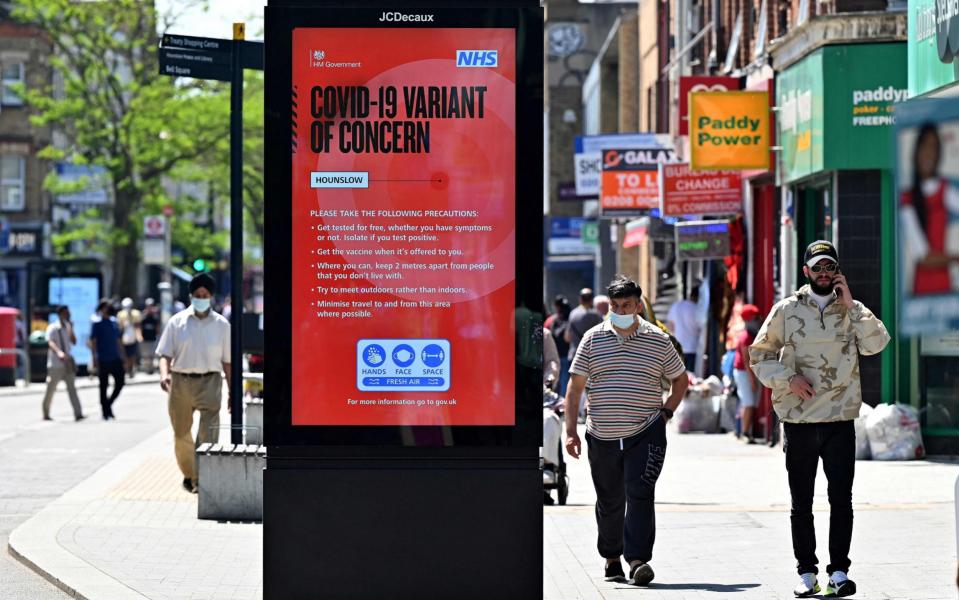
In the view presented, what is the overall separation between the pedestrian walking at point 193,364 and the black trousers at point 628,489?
5.46 m

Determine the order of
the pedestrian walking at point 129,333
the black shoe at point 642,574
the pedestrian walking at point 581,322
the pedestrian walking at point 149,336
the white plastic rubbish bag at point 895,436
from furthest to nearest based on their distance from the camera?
the pedestrian walking at point 149,336, the pedestrian walking at point 129,333, the pedestrian walking at point 581,322, the white plastic rubbish bag at point 895,436, the black shoe at point 642,574

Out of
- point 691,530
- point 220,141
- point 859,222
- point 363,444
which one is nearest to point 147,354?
point 220,141

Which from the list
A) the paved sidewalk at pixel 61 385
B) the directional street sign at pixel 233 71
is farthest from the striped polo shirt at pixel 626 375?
the paved sidewalk at pixel 61 385

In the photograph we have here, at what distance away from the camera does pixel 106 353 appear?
85.2ft

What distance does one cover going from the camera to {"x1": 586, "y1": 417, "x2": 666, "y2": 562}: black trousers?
9539 mm

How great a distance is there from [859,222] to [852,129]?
92 cm

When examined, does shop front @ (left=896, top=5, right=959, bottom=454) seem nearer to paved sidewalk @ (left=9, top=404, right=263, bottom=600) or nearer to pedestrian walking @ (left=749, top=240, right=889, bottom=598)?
pedestrian walking @ (left=749, top=240, right=889, bottom=598)

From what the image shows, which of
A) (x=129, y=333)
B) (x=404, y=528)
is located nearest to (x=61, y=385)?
(x=129, y=333)

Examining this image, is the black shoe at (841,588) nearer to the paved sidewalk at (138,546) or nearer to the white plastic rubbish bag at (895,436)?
the paved sidewalk at (138,546)

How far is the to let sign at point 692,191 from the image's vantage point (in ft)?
76.7

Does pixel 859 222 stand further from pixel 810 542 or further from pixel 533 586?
pixel 533 586

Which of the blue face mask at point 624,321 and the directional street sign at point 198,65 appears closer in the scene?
the blue face mask at point 624,321

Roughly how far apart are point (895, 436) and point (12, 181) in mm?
48496

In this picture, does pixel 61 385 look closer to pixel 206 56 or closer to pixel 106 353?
pixel 106 353
